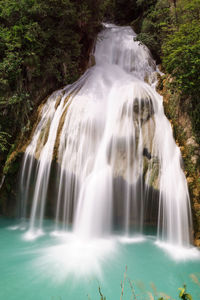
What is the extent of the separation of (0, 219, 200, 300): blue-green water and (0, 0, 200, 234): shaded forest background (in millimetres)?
2350

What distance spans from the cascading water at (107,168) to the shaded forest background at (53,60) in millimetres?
630

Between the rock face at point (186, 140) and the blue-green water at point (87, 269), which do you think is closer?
the blue-green water at point (87, 269)

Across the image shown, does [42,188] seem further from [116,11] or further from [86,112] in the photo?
[116,11]

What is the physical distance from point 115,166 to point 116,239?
1.95 metres

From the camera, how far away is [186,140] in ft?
18.8

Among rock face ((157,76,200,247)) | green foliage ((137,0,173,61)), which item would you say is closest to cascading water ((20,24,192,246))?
rock face ((157,76,200,247))

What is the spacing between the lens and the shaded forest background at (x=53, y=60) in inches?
229

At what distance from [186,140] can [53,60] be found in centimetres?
629

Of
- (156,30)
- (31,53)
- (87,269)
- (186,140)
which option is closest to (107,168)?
(186,140)

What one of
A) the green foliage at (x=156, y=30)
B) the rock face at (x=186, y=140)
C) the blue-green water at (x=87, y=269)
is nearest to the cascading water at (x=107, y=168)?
the rock face at (x=186, y=140)

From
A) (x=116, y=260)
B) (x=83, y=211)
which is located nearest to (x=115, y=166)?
(x=83, y=211)

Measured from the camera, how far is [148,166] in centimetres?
566

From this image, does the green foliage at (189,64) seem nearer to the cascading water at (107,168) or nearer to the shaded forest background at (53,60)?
the shaded forest background at (53,60)

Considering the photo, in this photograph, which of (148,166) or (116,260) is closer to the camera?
(116,260)
